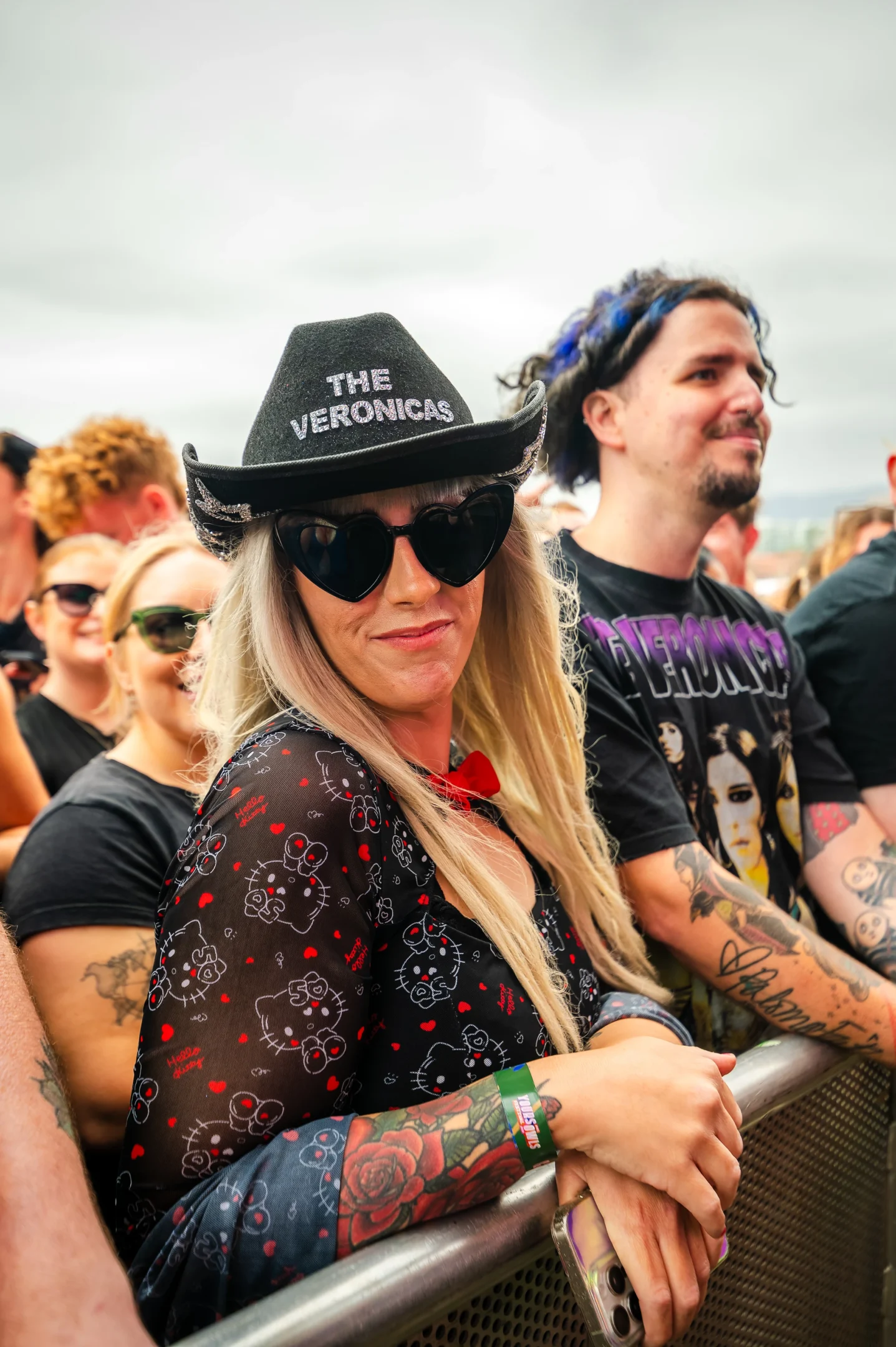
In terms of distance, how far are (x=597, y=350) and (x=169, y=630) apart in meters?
1.24

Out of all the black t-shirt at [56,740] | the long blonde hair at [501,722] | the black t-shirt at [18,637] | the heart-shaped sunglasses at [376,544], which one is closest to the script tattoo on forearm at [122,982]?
the long blonde hair at [501,722]

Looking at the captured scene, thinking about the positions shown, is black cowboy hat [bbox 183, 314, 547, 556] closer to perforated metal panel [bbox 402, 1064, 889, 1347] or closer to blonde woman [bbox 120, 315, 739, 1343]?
blonde woman [bbox 120, 315, 739, 1343]

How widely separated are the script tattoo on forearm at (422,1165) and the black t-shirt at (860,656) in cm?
163

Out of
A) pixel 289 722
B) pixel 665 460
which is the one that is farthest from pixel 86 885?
pixel 665 460

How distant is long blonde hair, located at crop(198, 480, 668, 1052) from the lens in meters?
1.31

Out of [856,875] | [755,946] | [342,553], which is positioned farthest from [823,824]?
[342,553]

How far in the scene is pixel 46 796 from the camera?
2674 mm

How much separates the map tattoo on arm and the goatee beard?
69.1 inches

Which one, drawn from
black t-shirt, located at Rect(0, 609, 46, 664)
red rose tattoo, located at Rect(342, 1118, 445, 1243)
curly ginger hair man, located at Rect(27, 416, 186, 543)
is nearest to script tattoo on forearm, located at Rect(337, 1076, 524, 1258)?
red rose tattoo, located at Rect(342, 1118, 445, 1243)

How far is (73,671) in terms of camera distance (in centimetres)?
308

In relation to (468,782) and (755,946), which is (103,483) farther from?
(755,946)

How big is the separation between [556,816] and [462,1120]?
27.2 inches

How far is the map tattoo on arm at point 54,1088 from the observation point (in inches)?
38.9

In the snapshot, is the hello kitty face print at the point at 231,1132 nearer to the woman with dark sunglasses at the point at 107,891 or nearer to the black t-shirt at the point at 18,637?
the woman with dark sunglasses at the point at 107,891
